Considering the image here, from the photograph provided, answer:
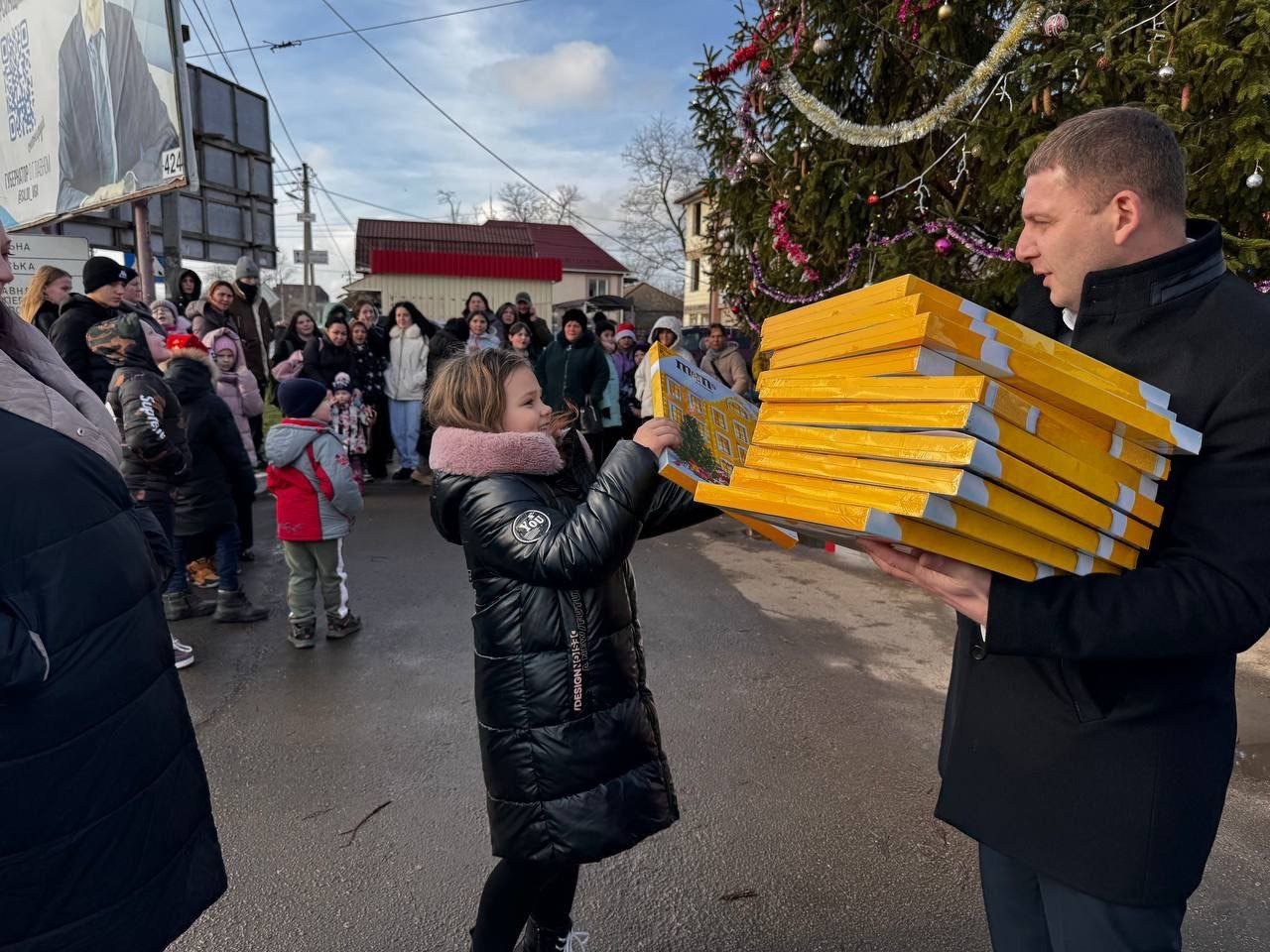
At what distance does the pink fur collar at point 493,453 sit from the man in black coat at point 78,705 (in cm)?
71

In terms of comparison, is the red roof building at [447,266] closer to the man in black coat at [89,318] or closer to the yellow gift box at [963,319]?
the man in black coat at [89,318]

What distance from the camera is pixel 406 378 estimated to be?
925cm

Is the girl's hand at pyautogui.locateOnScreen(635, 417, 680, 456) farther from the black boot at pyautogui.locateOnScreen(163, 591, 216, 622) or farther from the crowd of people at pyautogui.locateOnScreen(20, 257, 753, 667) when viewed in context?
the black boot at pyautogui.locateOnScreen(163, 591, 216, 622)

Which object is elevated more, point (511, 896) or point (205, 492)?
point (205, 492)

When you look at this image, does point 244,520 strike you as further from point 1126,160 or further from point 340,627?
point 1126,160

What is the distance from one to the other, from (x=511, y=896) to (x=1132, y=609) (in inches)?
64.3

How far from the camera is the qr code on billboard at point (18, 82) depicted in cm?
1099

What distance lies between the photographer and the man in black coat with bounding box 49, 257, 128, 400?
4.80 metres

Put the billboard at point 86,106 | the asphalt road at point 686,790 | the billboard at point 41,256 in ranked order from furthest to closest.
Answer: the billboard at point 41,256, the billboard at point 86,106, the asphalt road at point 686,790

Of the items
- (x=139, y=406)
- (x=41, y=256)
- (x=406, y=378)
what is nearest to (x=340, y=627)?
(x=139, y=406)

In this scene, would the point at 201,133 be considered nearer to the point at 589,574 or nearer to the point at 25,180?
the point at 25,180

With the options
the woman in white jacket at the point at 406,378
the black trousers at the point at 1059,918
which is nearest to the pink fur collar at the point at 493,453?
the black trousers at the point at 1059,918

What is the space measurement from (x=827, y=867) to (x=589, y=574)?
1631mm

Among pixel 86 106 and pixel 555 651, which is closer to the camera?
pixel 555 651
